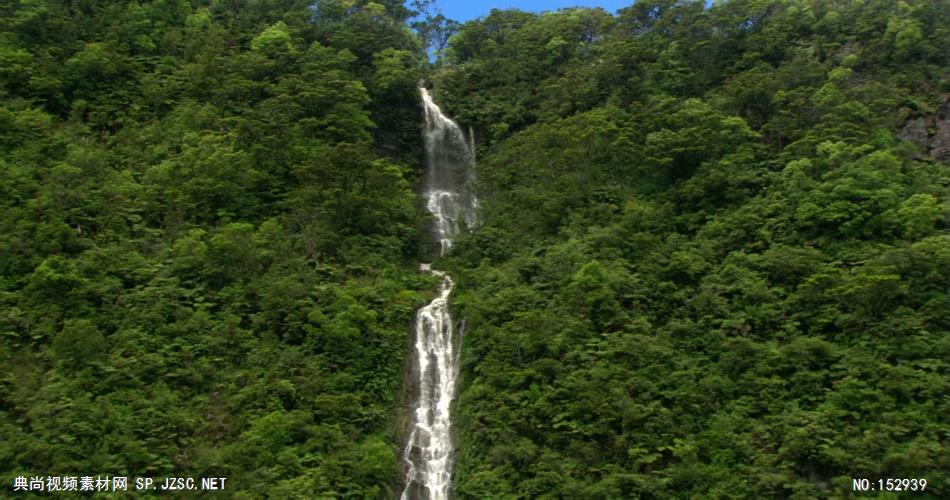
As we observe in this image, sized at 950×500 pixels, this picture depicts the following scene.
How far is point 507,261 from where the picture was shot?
29547mm

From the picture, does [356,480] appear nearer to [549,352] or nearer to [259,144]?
[549,352]

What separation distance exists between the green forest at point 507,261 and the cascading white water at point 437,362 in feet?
1.83

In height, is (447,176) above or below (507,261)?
above

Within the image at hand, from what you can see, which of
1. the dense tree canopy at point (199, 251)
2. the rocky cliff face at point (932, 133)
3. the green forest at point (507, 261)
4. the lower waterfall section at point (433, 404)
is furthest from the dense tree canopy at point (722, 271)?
the dense tree canopy at point (199, 251)

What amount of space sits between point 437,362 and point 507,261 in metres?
5.01

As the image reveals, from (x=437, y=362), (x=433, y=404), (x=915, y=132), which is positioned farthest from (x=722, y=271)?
(x=915, y=132)

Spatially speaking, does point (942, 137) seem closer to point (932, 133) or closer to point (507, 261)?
point (932, 133)

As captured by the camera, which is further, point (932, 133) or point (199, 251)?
point (932, 133)

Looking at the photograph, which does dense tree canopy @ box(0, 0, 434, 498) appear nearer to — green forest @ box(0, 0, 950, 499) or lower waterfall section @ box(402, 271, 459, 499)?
green forest @ box(0, 0, 950, 499)

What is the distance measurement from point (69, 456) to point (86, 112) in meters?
18.9

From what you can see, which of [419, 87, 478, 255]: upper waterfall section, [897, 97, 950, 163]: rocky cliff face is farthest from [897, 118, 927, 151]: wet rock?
[419, 87, 478, 255]: upper waterfall section

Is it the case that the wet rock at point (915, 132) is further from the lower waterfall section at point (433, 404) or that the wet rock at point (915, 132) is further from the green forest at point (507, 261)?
the lower waterfall section at point (433, 404)

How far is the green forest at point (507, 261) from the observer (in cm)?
2028

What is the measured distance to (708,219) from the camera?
93.4ft
